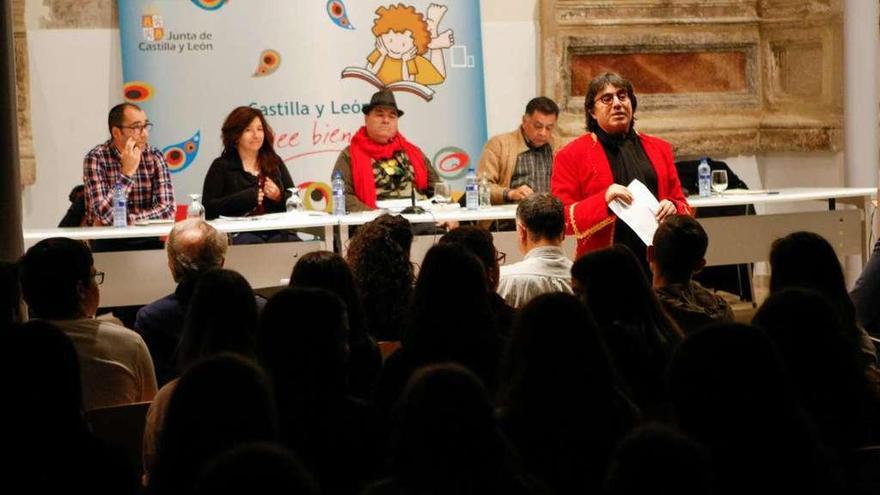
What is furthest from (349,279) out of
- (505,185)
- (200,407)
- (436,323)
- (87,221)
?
(505,185)

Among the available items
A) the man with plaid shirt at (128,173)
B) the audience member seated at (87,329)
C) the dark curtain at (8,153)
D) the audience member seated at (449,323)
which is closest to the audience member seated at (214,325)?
the audience member seated at (449,323)

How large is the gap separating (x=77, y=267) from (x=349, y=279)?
2.47ft

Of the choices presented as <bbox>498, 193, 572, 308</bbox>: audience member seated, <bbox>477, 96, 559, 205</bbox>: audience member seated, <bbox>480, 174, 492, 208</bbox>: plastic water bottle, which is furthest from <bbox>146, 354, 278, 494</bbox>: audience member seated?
<bbox>477, 96, 559, 205</bbox>: audience member seated

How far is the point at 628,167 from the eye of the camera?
17.8 feet

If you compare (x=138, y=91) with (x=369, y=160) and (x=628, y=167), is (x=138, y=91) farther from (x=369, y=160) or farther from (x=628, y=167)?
(x=628, y=167)

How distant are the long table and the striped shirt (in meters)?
0.71

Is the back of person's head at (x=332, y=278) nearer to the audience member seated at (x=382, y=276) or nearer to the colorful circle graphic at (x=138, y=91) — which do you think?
the audience member seated at (x=382, y=276)

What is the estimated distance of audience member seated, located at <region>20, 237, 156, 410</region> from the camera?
340cm

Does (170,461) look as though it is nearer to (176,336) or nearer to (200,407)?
(200,407)

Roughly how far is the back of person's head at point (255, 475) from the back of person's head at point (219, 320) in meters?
1.32

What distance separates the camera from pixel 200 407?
2.05 metres

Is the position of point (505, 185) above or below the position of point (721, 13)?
below

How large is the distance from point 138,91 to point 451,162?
2.05 m

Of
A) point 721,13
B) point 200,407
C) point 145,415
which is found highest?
point 721,13
